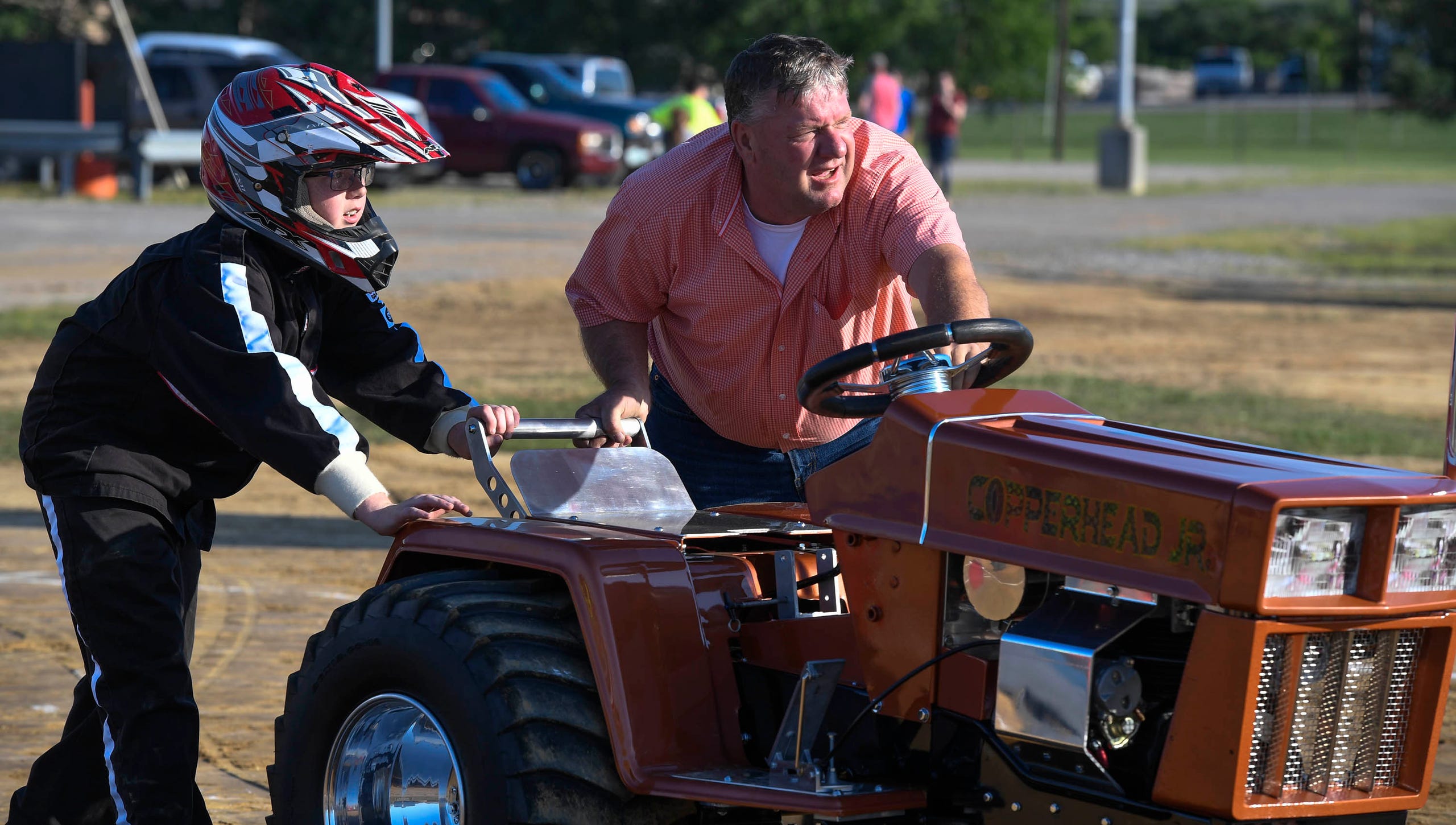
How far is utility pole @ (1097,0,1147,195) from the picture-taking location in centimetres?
3164

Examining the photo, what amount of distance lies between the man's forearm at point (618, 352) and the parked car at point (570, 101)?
72.3 ft

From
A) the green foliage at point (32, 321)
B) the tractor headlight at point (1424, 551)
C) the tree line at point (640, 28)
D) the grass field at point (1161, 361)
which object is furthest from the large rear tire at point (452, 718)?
the tree line at point (640, 28)

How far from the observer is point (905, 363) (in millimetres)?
3334

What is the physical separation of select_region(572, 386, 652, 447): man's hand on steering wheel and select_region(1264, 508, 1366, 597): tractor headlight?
1.77m

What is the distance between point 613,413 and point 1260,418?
7.95m

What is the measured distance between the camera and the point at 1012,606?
3006 millimetres

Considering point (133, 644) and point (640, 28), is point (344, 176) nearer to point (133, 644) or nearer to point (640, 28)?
point (133, 644)

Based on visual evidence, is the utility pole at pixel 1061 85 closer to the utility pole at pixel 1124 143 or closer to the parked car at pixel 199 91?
the utility pole at pixel 1124 143

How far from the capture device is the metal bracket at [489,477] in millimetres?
3707

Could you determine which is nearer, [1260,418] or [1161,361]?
[1260,418]

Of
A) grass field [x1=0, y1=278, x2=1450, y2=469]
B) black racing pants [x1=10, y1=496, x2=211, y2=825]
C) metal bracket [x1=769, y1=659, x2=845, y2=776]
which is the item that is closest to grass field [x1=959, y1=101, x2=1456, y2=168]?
grass field [x1=0, y1=278, x2=1450, y2=469]

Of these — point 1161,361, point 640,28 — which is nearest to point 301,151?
point 1161,361

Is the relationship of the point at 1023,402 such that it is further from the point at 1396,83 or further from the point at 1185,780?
the point at 1396,83

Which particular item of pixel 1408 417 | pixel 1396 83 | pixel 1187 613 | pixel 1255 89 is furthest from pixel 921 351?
pixel 1255 89
